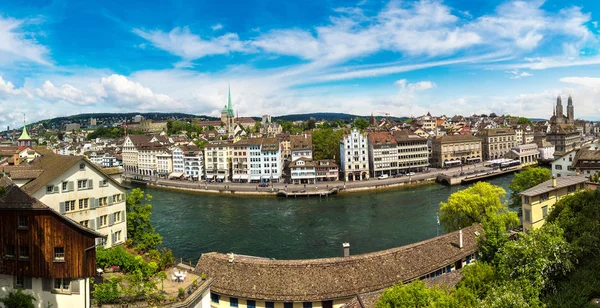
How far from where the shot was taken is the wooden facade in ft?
40.7

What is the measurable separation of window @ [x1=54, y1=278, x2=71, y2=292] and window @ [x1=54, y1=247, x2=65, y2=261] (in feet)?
2.50

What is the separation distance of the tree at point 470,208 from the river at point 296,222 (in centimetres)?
655

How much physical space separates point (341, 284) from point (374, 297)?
2.67 metres

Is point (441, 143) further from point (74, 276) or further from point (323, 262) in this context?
point (74, 276)

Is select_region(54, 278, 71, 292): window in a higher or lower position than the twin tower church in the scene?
lower

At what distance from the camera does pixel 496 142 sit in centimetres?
10188

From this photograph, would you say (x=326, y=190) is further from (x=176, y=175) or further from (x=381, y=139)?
(x=176, y=175)

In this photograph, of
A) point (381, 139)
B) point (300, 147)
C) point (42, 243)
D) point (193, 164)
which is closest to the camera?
point (42, 243)

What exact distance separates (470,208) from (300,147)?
5832cm

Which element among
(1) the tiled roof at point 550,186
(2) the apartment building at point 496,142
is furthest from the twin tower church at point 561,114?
(1) the tiled roof at point 550,186

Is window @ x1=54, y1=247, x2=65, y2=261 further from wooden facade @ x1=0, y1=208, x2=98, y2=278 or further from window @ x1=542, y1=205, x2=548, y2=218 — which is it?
window @ x1=542, y1=205, x2=548, y2=218

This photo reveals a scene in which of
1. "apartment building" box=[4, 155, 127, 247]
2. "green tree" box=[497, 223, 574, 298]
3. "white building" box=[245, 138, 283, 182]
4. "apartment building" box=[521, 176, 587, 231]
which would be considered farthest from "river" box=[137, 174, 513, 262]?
"green tree" box=[497, 223, 574, 298]

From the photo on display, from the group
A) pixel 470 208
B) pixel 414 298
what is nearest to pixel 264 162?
pixel 470 208

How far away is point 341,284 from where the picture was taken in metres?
18.7
